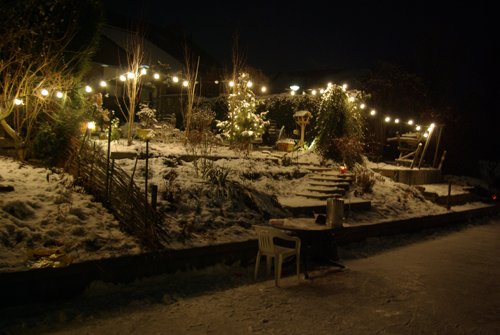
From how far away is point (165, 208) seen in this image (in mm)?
7465

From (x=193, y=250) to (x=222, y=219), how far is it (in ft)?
4.94

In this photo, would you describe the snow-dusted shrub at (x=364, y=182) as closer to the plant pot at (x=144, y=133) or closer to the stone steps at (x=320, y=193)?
the stone steps at (x=320, y=193)

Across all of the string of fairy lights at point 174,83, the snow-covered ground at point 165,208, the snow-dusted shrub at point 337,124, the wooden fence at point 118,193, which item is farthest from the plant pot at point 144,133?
the snow-dusted shrub at point 337,124

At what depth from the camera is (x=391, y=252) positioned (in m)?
8.39

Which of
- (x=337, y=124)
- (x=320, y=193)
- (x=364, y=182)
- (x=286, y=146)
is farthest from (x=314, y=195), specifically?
(x=286, y=146)

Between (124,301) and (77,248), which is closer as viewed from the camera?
(124,301)

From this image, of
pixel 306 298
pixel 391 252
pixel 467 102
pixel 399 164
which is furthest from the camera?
pixel 467 102

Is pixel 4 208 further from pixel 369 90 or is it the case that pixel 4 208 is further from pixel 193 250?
pixel 369 90

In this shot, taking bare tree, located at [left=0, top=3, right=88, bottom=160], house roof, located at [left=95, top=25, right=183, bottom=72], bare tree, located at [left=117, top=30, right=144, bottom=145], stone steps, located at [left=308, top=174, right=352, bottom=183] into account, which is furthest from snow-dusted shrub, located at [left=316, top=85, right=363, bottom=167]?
house roof, located at [left=95, top=25, right=183, bottom=72]

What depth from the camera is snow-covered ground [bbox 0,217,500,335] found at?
175 inches

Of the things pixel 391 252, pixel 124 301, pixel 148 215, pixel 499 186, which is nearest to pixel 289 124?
pixel 499 186

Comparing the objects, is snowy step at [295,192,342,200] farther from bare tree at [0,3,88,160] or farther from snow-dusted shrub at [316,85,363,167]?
bare tree at [0,3,88,160]

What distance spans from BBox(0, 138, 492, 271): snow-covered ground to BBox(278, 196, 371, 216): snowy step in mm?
219

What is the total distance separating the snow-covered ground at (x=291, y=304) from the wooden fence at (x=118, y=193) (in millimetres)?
777
